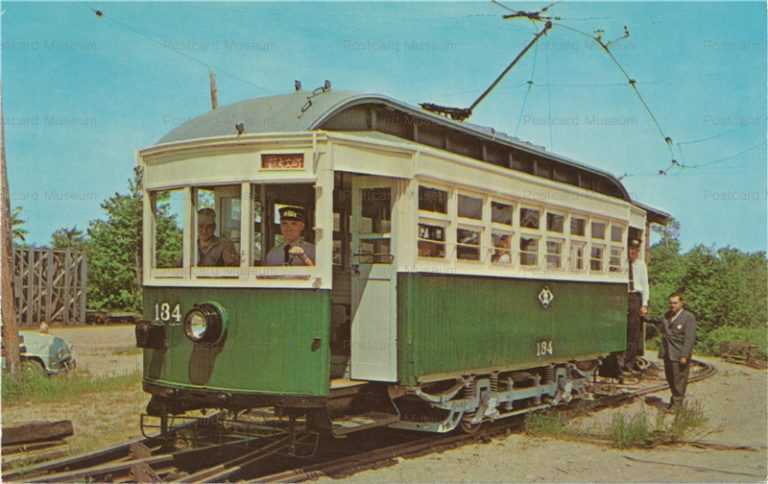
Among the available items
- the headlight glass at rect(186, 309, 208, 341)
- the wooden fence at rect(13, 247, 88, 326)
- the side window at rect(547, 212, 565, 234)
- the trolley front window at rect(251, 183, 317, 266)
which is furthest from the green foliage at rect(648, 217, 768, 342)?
the wooden fence at rect(13, 247, 88, 326)

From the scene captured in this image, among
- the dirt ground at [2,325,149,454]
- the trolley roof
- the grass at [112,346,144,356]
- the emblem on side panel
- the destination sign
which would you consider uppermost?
the trolley roof

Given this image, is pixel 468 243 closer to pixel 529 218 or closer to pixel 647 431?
pixel 529 218

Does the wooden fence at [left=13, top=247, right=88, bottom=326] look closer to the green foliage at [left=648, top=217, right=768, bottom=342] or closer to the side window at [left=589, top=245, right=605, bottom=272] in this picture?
the green foliage at [left=648, top=217, right=768, bottom=342]

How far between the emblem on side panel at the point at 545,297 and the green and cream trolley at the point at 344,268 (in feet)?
0.82

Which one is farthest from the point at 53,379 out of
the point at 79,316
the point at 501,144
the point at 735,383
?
the point at 79,316

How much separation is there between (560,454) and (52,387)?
26.4 ft

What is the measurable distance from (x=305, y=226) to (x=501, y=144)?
2769 millimetres

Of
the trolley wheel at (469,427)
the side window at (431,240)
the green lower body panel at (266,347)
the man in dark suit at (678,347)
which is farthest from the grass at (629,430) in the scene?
the green lower body panel at (266,347)

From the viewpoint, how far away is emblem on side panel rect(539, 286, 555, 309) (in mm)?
10477

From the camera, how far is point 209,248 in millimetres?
7879

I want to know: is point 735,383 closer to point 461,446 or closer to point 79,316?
point 461,446

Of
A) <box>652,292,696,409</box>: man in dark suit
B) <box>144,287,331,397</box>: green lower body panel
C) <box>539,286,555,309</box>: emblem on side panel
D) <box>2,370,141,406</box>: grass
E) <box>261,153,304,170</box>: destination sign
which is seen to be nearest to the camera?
<box>144,287,331,397</box>: green lower body panel

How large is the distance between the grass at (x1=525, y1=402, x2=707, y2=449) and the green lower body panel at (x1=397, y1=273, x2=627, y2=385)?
0.72 meters

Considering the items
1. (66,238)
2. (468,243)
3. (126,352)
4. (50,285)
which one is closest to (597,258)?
(468,243)
